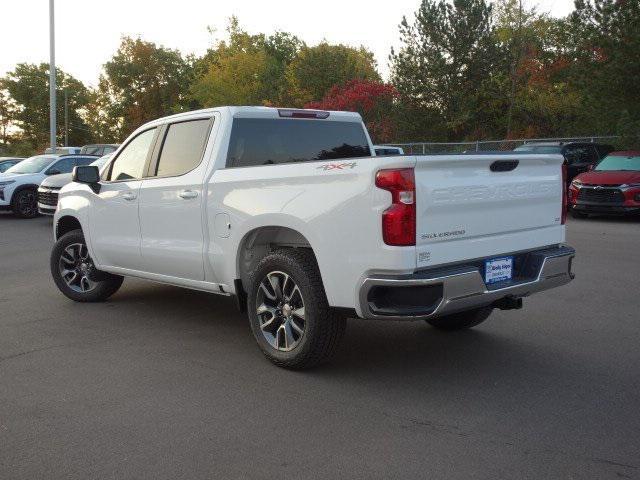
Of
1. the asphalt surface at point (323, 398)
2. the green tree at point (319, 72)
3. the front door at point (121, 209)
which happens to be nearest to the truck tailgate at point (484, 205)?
the asphalt surface at point (323, 398)

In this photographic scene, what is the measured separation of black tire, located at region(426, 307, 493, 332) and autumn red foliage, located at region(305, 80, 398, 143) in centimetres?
3413

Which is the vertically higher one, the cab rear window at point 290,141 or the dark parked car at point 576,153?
the dark parked car at point 576,153

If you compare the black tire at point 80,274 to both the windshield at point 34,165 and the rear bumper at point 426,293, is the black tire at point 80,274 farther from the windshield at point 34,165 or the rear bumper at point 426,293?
the windshield at point 34,165

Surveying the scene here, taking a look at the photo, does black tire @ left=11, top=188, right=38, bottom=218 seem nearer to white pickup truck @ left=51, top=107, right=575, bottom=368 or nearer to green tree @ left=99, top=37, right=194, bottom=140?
white pickup truck @ left=51, top=107, right=575, bottom=368

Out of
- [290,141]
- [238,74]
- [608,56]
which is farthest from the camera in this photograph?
[238,74]

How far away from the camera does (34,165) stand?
19297mm

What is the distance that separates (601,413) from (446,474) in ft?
4.31

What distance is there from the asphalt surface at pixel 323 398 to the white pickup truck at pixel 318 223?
438mm

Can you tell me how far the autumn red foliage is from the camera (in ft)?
131

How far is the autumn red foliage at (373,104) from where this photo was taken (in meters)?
40.0

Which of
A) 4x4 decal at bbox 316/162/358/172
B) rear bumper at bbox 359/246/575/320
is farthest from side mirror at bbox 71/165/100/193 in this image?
rear bumper at bbox 359/246/575/320

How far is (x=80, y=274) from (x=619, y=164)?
1363cm

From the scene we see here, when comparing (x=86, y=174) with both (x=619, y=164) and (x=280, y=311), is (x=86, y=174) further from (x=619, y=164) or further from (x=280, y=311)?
(x=619, y=164)

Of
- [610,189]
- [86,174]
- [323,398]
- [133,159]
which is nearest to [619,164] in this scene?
[610,189]
